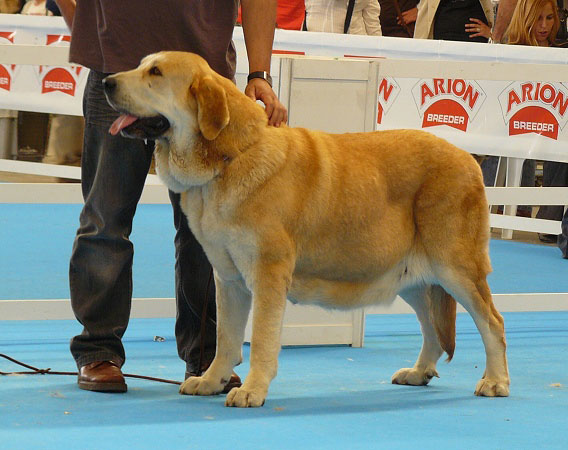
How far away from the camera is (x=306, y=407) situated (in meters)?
3.72

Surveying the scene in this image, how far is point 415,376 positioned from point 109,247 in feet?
4.59

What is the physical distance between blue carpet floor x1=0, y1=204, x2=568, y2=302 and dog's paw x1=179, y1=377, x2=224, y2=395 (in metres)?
2.42

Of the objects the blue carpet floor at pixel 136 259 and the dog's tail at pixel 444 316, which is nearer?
the dog's tail at pixel 444 316

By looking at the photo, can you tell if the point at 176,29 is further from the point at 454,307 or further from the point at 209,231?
the point at 454,307

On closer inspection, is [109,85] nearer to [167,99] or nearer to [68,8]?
[167,99]

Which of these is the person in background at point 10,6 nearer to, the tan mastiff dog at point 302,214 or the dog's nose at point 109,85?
the tan mastiff dog at point 302,214

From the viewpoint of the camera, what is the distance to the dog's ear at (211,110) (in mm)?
3465

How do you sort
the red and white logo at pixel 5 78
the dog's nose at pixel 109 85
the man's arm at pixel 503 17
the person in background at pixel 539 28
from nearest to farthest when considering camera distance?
the dog's nose at pixel 109 85
the person in background at pixel 539 28
the man's arm at pixel 503 17
the red and white logo at pixel 5 78

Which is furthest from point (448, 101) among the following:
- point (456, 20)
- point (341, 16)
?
point (341, 16)

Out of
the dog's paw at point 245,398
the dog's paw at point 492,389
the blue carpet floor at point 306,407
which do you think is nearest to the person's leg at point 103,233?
the blue carpet floor at point 306,407

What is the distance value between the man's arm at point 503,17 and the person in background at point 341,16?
1.13m

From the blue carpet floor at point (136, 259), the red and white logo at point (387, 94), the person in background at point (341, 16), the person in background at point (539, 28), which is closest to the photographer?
the blue carpet floor at point (136, 259)

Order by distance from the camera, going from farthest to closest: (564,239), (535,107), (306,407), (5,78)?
(5,78), (564,239), (535,107), (306,407)

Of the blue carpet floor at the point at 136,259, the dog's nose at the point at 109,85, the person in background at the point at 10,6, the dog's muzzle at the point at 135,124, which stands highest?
the person in background at the point at 10,6
